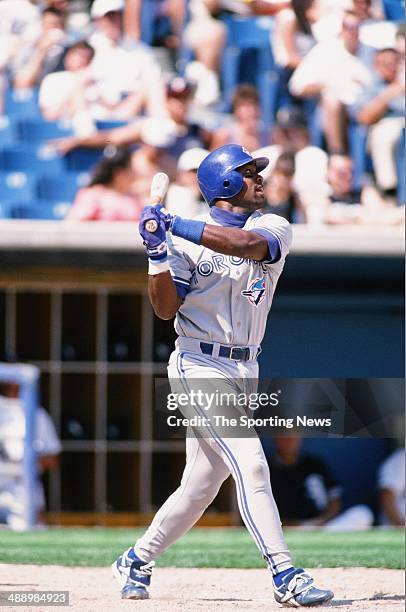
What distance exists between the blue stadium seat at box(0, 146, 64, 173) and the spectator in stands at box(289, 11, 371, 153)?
215 centimetres

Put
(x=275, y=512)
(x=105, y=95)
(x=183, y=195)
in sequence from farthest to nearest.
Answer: (x=105, y=95) < (x=183, y=195) < (x=275, y=512)

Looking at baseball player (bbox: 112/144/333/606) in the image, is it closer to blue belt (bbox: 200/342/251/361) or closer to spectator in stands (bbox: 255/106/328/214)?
blue belt (bbox: 200/342/251/361)

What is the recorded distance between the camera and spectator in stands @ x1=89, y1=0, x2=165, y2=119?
1091cm

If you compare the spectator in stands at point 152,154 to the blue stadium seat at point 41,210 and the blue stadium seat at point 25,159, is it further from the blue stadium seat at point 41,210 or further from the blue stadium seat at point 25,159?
the blue stadium seat at point 25,159

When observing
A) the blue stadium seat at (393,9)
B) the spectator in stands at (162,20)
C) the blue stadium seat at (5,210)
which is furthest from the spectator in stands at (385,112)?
the blue stadium seat at (5,210)

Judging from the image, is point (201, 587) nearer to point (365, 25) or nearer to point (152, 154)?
point (152, 154)

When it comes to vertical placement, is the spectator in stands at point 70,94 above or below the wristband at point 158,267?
above

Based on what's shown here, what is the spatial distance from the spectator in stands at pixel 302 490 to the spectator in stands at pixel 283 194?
180 cm

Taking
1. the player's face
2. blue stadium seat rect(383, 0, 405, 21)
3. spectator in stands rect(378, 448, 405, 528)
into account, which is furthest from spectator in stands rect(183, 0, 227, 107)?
the player's face

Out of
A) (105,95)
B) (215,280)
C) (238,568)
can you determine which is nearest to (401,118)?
(105,95)

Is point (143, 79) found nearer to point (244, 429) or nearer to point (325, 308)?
point (325, 308)

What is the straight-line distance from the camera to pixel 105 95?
11.0 m

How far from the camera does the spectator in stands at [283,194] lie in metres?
10.4

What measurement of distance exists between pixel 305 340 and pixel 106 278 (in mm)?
1645
